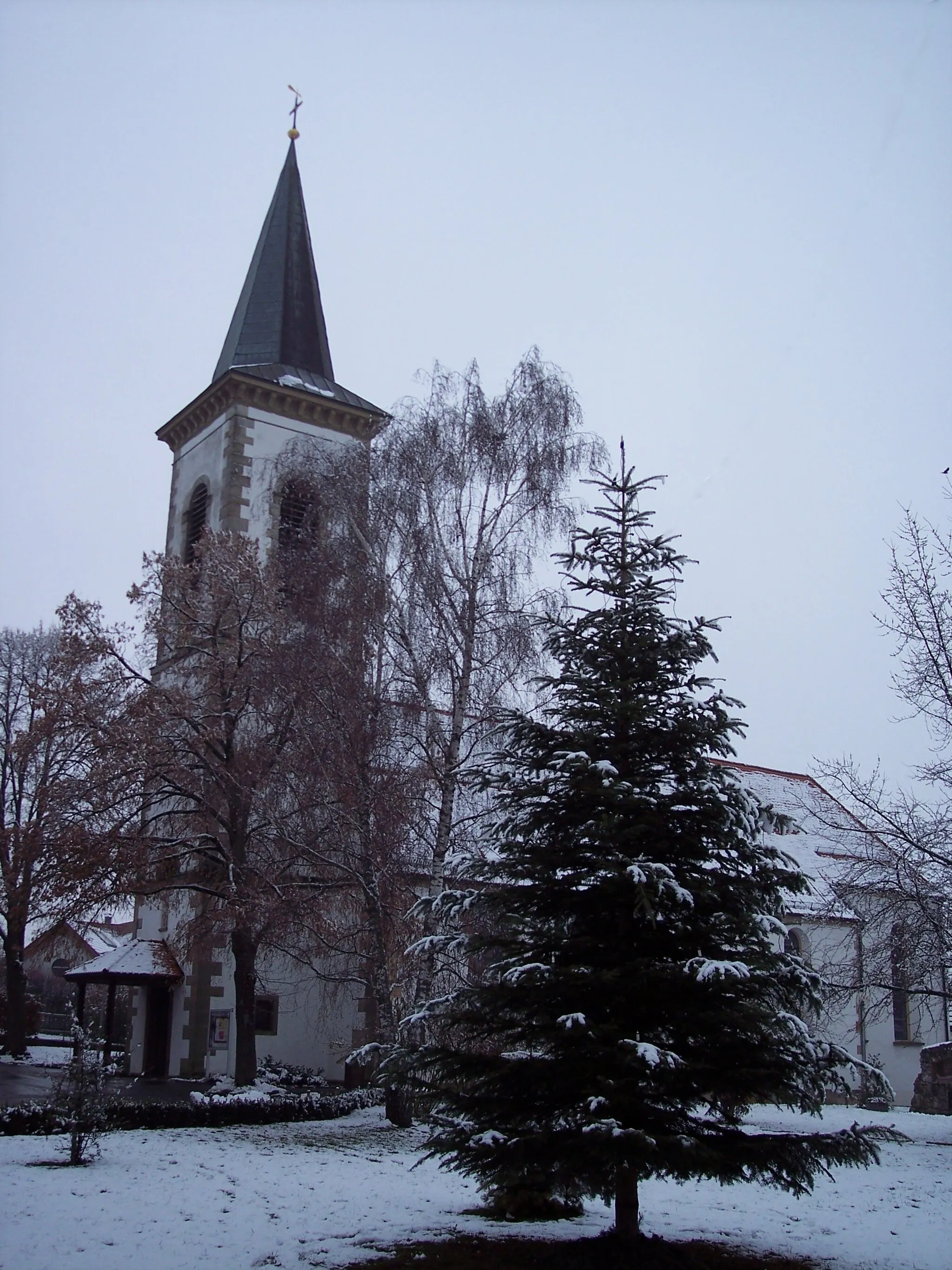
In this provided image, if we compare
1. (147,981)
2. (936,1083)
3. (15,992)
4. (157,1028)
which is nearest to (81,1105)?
(147,981)

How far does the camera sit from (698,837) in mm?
9344

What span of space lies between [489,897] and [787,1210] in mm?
5440

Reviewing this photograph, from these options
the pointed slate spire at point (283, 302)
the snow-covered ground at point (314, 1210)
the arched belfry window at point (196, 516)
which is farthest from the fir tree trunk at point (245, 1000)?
the pointed slate spire at point (283, 302)

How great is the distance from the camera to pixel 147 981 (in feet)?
81.7

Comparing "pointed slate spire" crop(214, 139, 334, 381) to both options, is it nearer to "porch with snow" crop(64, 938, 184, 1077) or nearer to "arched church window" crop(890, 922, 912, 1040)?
"porch with snow" crop(64, 938, 184, 1077)

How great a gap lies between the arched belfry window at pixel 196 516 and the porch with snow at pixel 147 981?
33.1ft

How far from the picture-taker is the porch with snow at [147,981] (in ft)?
81.0

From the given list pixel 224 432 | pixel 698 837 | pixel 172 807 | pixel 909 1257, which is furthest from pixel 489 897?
pixel 224 432

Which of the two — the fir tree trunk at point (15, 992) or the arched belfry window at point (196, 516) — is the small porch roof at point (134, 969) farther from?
the arched belfry window at point (196, 516)

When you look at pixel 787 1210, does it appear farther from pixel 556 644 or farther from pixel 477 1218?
pixel 556 644

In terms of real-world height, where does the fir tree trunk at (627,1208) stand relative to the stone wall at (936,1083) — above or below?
above

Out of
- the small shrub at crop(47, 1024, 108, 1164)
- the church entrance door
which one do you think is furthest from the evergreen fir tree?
the church entrance door

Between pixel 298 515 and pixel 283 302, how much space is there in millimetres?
9100

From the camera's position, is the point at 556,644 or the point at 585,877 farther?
the point at 556,644
